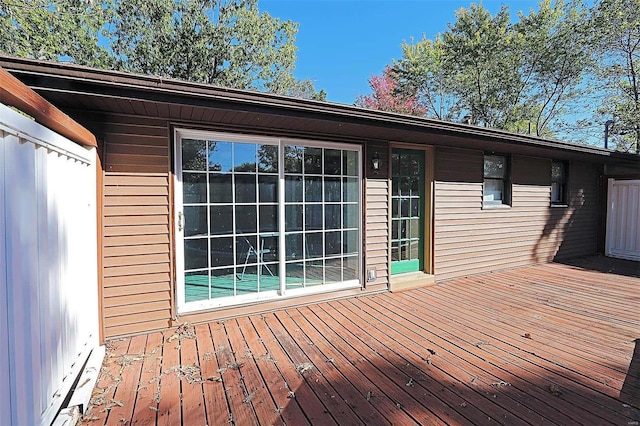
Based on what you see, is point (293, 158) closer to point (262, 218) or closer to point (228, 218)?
point (262, 218)

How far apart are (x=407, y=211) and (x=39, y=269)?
4564 millimetres

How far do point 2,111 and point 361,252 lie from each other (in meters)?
3.90

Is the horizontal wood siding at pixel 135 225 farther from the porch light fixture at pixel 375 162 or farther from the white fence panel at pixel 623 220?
the white fence panel at pixel 623 220

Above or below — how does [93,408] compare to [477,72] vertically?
below

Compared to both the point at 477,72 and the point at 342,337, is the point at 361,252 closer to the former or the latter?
the point at 342,337

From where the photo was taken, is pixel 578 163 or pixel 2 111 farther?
pixel 578 163

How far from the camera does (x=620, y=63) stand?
10648 mm

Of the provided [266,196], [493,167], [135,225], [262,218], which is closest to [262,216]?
[262,218]

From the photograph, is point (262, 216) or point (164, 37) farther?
point (164, 37)

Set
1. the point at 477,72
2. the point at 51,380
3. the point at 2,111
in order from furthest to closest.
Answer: the point at 477,72 → the point at 51,380 → the point at 2,111

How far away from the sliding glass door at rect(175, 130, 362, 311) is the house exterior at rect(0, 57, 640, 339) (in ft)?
0.05

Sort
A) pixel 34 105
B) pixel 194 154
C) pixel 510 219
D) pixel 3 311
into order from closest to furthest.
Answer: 1. pixel 3 311
2. pixel 34 105
3. pixel 194 154
4. pixel 510 219

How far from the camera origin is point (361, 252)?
4.50 m

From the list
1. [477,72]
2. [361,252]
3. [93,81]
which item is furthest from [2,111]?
[477,72]
